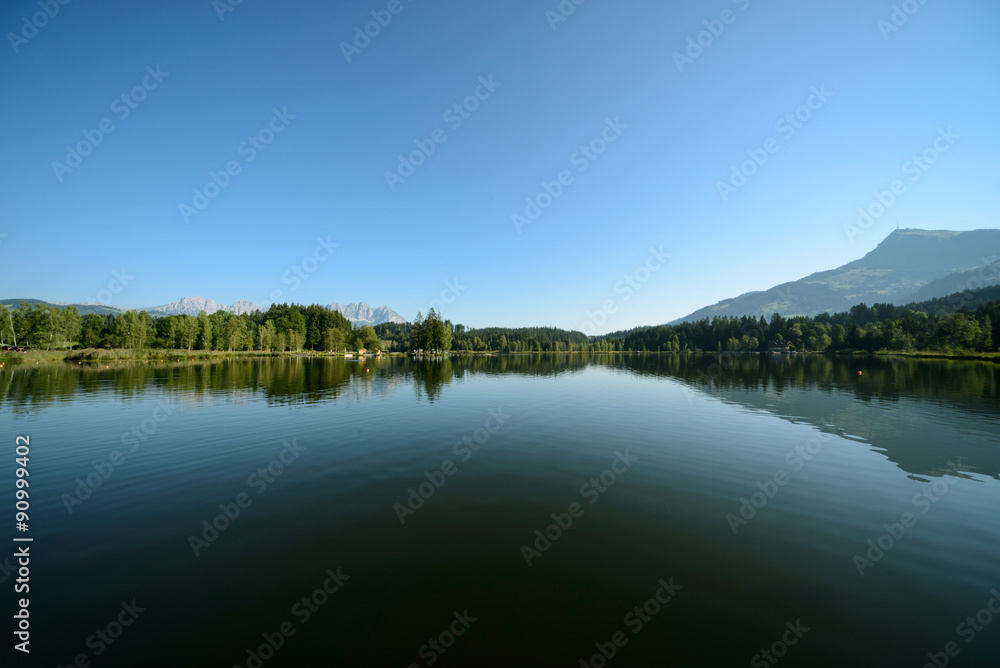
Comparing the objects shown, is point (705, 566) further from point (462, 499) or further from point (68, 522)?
point (68, 522)

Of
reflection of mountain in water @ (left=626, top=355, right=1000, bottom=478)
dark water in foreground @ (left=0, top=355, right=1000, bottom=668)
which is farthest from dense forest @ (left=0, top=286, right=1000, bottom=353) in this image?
dark water in foreground @ (left=0, top=355, right=1000, bottom=668)

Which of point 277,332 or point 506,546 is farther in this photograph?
point 277,332

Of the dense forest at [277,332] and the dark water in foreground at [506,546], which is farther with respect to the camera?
the dense forest at [277,332]

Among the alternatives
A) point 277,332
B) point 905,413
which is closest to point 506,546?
point 905,413

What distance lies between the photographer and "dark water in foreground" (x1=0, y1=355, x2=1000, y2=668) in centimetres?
731

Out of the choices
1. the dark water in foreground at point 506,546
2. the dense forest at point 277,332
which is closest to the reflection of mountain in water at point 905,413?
the dark water in foreground at point 506,546

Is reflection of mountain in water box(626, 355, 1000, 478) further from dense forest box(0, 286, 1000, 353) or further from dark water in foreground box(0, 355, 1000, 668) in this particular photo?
dense forest box(0, 286, 1000, 353)

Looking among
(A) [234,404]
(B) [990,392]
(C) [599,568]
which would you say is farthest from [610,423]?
(B) [990,392]

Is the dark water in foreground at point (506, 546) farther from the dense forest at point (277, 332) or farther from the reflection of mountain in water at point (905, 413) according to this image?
the dense forest at point (277, 332)

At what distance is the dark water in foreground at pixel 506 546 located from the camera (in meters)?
7.31

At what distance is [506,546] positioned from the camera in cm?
1077

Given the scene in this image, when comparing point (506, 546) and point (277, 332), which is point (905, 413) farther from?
point (277, 332)

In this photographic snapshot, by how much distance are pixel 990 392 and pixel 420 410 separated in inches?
2570

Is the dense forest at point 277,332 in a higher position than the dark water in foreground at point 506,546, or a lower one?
higher
